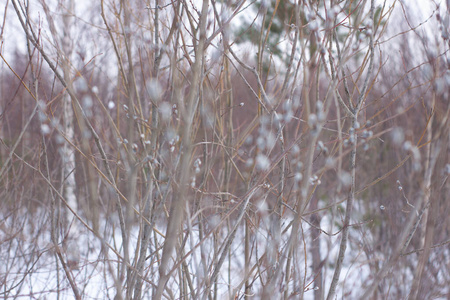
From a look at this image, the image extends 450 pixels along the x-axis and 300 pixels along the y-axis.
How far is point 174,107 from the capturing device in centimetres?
185

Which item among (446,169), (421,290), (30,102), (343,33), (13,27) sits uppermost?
(343,33)

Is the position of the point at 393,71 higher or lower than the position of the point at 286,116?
higher

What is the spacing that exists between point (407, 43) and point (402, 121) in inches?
44.2

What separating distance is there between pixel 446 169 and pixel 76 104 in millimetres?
1349

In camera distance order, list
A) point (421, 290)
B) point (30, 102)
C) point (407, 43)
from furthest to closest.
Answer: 1. point (30, 102)
2. point (407, 43)
3. point (421, 290)

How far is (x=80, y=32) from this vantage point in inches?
211

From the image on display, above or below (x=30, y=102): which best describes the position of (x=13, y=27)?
below

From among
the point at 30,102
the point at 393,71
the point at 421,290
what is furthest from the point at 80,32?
the point at 421,290

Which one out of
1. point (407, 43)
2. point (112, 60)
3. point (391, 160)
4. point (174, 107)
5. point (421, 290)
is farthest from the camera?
point (112, 60)

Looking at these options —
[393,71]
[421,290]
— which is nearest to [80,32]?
[393,71]

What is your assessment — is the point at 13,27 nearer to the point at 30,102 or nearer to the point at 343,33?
the point at 30,102

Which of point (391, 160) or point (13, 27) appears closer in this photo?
point (391, 160)

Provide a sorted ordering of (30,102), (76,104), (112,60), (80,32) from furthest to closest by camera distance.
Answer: (30,102)
(112,60)
(80,32)
(76,104)

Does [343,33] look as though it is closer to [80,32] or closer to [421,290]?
[80,32]
